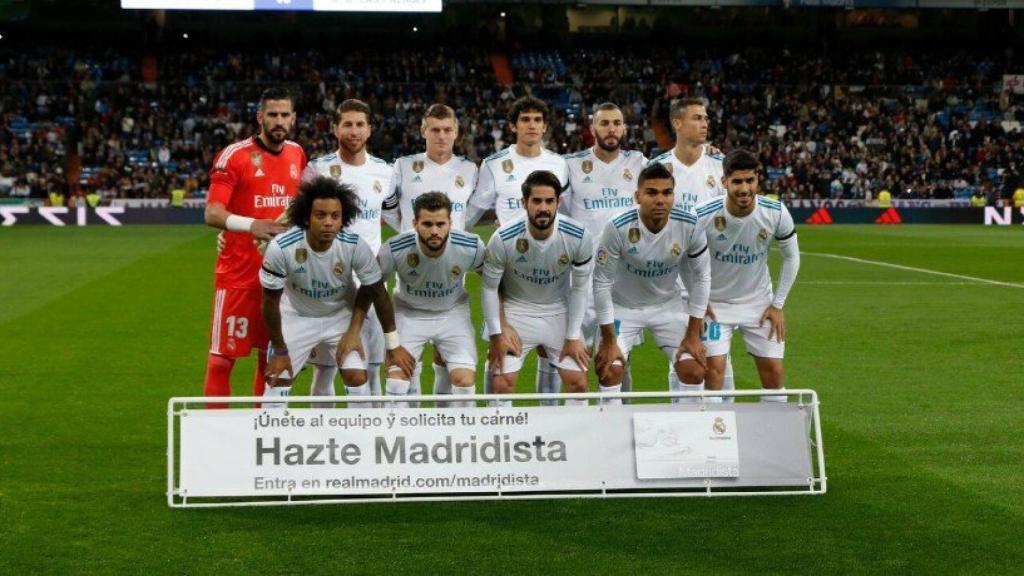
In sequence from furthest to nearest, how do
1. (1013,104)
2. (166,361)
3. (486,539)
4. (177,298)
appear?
(1013,104) < (177,298) < (166,361) < (486,539)

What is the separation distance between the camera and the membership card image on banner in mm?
6641

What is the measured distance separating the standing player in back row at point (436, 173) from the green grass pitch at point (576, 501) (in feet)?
7.30

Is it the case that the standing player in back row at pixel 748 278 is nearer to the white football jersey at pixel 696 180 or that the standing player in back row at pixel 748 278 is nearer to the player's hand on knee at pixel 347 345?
the white football jersey at pixel 696 180

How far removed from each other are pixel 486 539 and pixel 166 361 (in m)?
6.73

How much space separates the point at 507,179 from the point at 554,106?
122 feet

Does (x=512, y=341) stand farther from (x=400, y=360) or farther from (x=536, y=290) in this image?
(x=400, y=360)

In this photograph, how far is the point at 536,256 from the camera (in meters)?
7.45

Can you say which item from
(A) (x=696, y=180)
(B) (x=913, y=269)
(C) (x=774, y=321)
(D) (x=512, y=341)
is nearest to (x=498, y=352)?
(D) (x=512, y=341)

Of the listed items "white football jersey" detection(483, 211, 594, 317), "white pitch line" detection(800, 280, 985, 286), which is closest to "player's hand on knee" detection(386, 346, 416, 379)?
"white football jersey" detection(483, 211, 594, 317)

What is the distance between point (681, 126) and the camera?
28.1ft

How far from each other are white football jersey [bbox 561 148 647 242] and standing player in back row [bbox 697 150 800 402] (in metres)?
1.01

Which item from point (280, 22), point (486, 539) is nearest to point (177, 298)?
point (486, 539)

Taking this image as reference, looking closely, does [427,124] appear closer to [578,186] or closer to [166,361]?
[578,186]

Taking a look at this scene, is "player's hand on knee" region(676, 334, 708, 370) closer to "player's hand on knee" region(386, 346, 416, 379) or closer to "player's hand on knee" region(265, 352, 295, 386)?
"player's hand on knee" region(386, 346, 416, 379)
